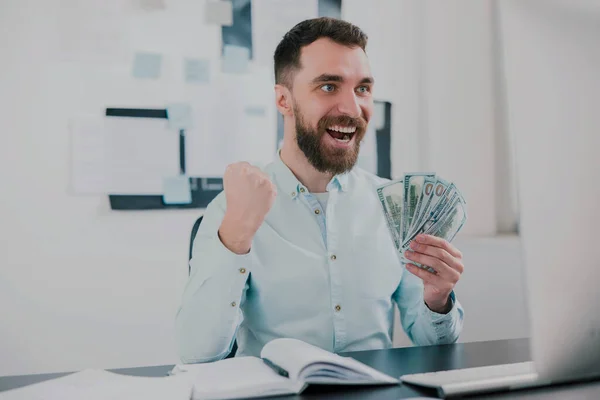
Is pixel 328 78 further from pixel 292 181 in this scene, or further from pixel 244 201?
pixel 244 201

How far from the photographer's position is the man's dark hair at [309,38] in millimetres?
1575

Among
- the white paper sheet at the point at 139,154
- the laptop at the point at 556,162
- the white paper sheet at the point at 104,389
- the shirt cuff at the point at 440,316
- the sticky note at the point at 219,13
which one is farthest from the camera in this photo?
the sticky note at the point at 219,13

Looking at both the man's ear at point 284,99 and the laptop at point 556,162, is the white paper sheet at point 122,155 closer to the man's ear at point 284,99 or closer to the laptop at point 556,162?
the man's ear at point 284,99

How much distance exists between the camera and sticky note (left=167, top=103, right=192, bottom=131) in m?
2.20

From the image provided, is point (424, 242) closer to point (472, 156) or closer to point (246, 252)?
point (246, 252)

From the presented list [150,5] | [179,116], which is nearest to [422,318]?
[179,116]

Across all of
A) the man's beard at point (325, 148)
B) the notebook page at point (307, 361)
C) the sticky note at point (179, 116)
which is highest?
the sticky note at point (179, 116)

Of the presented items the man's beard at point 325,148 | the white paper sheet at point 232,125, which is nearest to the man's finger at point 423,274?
Result: the man's beard at point 325,148

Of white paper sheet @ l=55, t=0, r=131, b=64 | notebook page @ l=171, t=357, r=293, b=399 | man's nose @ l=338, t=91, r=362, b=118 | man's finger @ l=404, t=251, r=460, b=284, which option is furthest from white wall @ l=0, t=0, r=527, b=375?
notebook page @ l=171, t=357, r=293, b=399

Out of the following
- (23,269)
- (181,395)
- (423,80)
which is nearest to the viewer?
(181,395)

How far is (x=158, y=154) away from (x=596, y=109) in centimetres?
182

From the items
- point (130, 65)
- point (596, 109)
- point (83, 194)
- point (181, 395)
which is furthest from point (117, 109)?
point (596, 109)

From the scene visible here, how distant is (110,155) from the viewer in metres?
2.13

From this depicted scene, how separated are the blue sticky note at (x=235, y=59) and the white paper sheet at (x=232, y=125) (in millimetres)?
28
